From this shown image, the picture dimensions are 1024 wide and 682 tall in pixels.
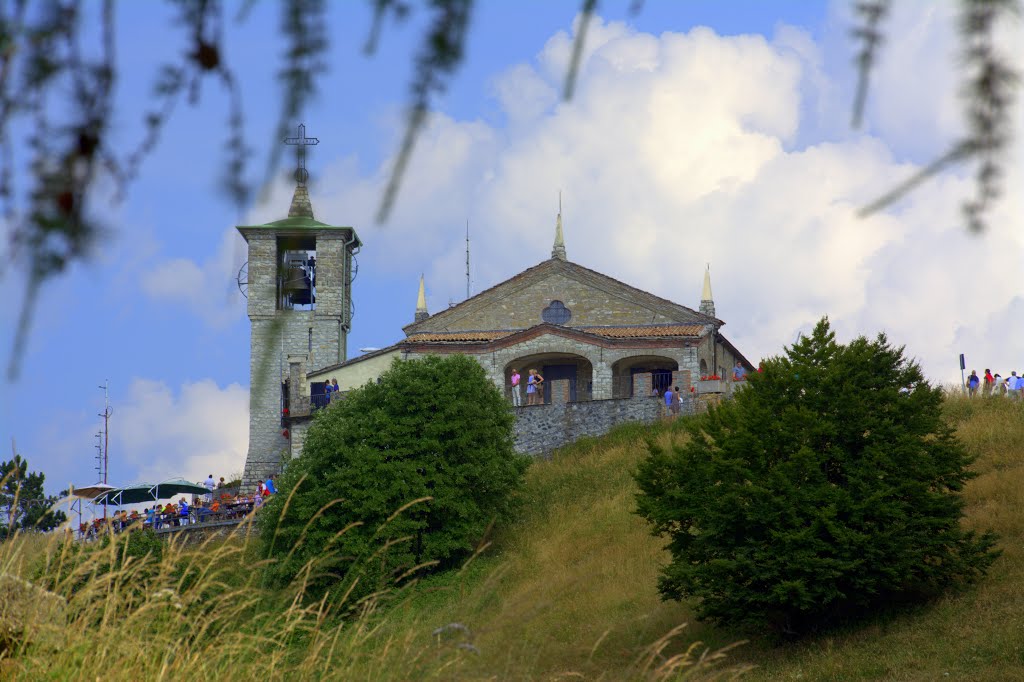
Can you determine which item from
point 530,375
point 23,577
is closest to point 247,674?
point 23,577

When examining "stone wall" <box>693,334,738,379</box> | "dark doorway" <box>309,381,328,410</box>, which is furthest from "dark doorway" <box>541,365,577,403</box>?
"dark doorway" <box>309,381,328,410</box>

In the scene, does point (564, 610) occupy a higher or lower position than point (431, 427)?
lower

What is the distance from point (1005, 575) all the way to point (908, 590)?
161 centimetres

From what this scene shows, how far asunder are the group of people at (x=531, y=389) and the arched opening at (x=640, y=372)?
249cm

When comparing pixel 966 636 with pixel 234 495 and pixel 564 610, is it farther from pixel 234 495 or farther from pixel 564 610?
pixel 234 495

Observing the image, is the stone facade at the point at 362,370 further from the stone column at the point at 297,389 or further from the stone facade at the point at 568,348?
the stone column at the point at 297,389

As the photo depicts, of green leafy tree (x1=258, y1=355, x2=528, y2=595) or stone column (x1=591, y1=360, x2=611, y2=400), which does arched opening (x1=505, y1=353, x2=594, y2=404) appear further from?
green leafy tree (x1=258, y1=355, x2=528, y2=595)

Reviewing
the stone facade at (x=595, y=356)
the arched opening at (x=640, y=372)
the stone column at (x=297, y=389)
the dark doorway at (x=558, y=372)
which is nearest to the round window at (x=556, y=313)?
the dark doorway at (x=558, y=372)

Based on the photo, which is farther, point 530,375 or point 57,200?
point 530,375

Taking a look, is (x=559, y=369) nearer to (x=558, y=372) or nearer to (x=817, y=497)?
(x=558, y=372)

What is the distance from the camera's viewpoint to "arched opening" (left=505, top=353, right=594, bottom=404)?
3944cm

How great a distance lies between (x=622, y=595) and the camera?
2319cm

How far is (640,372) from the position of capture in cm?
3978

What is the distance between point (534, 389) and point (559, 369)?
8.65ft
